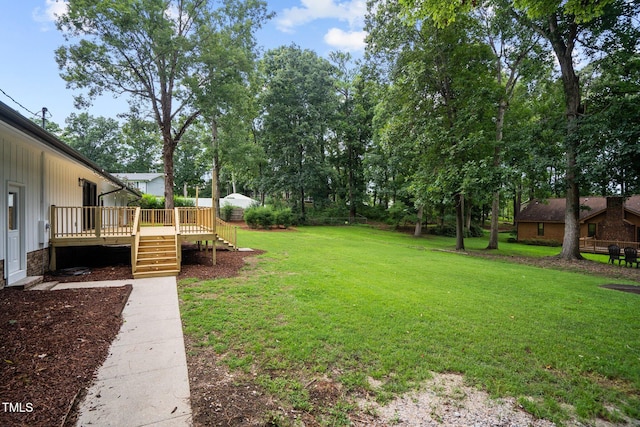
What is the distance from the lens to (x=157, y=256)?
28.7 ft

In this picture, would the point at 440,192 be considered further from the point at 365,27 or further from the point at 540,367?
the point at 540,367

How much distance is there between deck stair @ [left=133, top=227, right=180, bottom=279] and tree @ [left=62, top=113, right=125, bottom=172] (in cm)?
4470

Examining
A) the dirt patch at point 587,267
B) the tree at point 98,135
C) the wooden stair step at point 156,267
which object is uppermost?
the tree at point 98,135

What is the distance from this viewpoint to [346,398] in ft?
9.68

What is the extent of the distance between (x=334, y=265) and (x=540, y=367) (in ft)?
22.0

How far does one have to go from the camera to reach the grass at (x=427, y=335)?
321 cm

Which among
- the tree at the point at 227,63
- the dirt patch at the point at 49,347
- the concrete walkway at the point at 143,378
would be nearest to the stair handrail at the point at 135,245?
the dirt patch at the point at 49,347

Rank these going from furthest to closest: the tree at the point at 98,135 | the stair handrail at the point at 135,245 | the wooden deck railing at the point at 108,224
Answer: the tree at the point at 98,135 → the wooden deck railing at the point at 108,224 → the stair handrail at the point at 135,245

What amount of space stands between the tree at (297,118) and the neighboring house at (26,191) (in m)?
21.3

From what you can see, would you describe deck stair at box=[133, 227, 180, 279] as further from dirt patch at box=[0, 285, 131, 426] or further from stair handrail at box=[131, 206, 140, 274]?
dirt patch at box=[0, 285, 131, 426]

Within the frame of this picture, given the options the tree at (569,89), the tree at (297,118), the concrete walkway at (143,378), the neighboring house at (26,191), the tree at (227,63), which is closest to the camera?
the concrete walkway at (143,378)

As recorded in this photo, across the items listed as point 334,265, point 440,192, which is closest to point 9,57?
point 334,265

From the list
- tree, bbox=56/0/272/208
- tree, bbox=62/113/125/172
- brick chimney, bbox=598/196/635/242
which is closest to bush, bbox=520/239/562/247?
brick chimney, bbox=598/196/635/242

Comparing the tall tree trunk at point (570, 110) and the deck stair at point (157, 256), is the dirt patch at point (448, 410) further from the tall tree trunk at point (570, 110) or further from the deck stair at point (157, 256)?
the tall tree trunk at point (570, 110)
